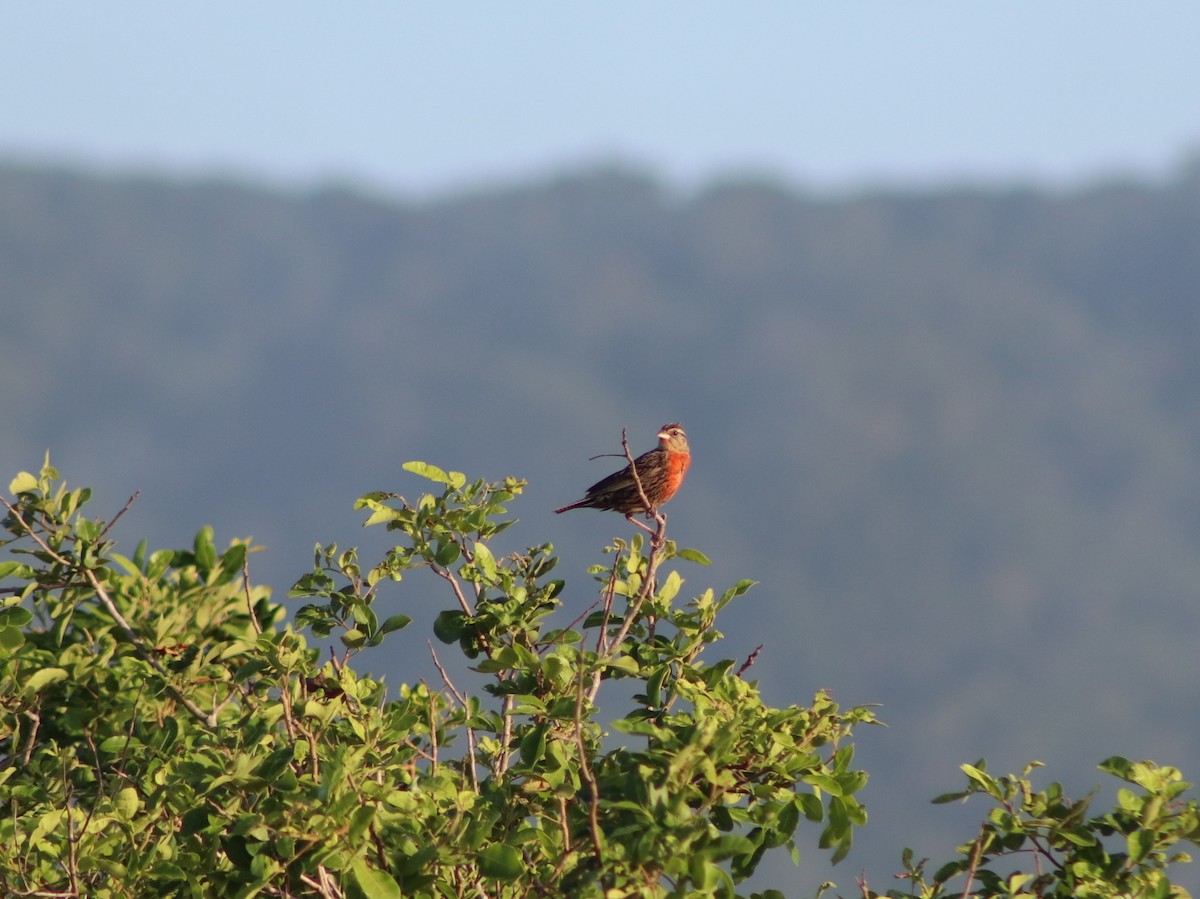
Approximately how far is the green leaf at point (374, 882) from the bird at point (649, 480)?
16.4 ft

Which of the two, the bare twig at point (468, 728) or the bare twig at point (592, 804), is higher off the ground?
the bare twig at point (468, 728)

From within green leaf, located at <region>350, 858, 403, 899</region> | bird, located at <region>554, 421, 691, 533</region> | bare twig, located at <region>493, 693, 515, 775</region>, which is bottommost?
green leaf, located at <region>350, 858, 403, 899</region>

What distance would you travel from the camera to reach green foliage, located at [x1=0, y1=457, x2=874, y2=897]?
481 centimetres

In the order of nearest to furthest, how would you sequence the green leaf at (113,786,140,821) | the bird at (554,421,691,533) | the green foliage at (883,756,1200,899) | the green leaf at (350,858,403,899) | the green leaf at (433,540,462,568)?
the green leaf at (350,858,403,899) → the green foliage at (883,756,1200,899) → the green leaf at (113,786,140,821) → the green leaf at (433,540,462,568) → the bird at (554,421,691,533)

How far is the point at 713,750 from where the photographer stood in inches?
187

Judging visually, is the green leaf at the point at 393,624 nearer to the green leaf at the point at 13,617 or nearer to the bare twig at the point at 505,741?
the bare twig at the point at 505,741

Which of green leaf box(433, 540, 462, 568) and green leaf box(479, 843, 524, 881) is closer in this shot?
green leaf box(479, 843, 524, 881)

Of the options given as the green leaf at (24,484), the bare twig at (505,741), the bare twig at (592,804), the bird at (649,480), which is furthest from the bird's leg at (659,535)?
the bird at (649,480)

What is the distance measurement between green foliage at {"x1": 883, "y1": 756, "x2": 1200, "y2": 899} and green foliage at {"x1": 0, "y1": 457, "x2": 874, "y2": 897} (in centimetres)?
51

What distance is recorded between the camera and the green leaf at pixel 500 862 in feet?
16.1

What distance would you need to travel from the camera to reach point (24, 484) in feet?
20.6

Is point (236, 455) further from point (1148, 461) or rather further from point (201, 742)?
point (201, 742)

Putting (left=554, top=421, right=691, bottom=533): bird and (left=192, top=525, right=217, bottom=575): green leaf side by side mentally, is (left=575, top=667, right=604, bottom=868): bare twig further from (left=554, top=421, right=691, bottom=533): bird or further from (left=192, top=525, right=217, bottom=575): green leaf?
(left=554, top=421, right=691, bottom=533): bird

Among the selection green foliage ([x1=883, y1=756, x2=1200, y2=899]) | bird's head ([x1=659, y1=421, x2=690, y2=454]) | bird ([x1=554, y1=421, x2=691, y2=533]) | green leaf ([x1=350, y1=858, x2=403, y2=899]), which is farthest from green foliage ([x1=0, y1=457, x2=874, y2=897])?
bird's head ([x1=659, y1=421, x2=690, y2=454])
